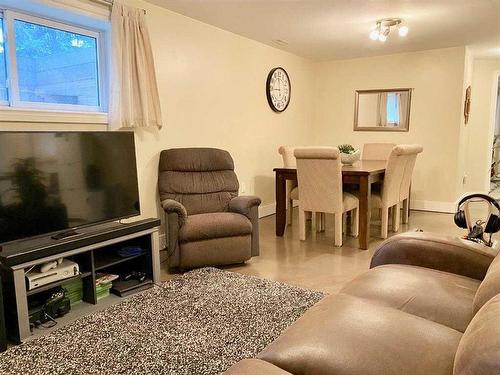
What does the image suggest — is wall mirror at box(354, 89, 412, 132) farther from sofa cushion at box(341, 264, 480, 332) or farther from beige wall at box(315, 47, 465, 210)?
sofa cushion at box(341, 264, 480, 332)

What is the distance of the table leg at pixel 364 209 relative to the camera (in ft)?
12.3

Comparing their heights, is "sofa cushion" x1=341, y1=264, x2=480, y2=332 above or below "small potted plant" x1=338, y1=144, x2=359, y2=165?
below

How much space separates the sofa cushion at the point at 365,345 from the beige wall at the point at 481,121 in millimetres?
6014

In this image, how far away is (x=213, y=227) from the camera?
3.12m

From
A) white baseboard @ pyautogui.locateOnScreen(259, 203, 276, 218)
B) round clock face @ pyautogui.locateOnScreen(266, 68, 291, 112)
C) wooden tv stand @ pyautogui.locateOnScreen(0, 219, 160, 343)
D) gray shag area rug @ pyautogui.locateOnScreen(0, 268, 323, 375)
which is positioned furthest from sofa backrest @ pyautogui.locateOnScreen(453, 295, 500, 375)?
round clock face @ pyautogui.locateOnScreen(266, 68, 291, 112)

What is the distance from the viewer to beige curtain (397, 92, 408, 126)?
575cm

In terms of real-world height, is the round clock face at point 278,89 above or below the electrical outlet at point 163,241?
above

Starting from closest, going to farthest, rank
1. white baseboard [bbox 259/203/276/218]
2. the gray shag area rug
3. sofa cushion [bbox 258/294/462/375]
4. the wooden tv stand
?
sofa cushion [bbox 258/294/462/375], the gray shag area rug, the wooden tv stand, white baseboard [bbox 259/203/276/218]

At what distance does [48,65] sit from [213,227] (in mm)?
1757

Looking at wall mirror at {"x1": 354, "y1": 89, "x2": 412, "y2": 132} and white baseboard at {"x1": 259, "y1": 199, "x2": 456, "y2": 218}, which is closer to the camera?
white baseboard at {"x1": 259, "y1": 199, "x2": 456, "y2": 218}

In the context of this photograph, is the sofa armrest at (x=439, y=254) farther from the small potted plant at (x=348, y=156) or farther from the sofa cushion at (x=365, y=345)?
the small potted plant at (x=348, y=156)

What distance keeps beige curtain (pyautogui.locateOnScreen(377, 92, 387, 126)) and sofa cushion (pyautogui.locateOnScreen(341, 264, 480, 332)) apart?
455 centimetres

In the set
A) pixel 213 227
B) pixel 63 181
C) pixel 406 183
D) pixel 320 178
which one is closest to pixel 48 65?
pixel 63 181

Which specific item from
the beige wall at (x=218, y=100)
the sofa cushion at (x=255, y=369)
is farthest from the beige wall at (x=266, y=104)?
the sofa cushion at (x=255, y=369)
